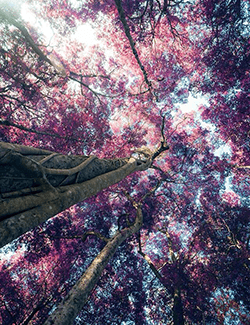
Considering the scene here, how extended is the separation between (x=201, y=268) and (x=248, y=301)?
2.70m

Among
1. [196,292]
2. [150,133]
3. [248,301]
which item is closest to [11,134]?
[150,133]

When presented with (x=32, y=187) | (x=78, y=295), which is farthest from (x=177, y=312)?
(x=32, y=187)

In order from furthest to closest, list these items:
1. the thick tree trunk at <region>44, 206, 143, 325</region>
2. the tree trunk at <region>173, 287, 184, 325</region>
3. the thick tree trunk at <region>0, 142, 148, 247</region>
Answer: the tree trunk at <region>173, 287, 184, 325</region> → the thick tree trunk at <region>44, 206, 143, 325</region> → the thick tree trunk at <region>0, 142, 148, 247</region>

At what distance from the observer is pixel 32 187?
235 cm

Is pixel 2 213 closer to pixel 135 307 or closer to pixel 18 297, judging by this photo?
pixel 18 297

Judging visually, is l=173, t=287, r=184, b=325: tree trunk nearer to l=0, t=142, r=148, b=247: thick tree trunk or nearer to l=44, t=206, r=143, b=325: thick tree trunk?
l=44, t=206, r=143, b=325: thick tree trunk

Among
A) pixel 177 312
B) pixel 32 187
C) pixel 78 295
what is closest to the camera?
pixel 32 187

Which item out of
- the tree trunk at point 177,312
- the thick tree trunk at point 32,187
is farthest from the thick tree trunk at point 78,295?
the tree trunk at point 177,312

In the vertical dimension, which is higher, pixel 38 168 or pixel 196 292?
pixel 196 292

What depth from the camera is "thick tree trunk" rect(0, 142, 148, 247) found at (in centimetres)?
187

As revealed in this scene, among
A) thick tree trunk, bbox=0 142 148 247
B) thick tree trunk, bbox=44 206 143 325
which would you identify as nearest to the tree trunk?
thick tree trunk, bbox=44 206 143 325

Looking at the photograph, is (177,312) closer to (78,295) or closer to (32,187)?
(78,295)

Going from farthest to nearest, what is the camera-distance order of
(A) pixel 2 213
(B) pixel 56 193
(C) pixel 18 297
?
(C) pixel 18 297, (B) pixel 56 193, (A) pixel 2 213

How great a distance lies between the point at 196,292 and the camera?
9.59m
